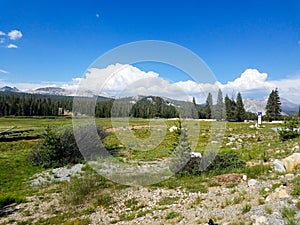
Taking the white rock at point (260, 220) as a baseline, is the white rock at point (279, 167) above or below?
above

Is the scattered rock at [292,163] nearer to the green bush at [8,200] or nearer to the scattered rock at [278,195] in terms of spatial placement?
the scattered rock at [278,195]

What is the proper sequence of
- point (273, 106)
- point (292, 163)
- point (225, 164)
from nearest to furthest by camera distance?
point (292, 163) → point (225, 164) → point (273, 106)

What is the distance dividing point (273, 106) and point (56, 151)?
205 feet

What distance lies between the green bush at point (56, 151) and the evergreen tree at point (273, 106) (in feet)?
193

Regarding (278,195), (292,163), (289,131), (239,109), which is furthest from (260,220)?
(239,109)

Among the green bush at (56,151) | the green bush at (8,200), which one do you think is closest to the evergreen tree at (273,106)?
the green bush at (56,151)

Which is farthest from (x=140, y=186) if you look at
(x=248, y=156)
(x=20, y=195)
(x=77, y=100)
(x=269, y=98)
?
(x=269, y=98)

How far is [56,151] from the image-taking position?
23.4 metres

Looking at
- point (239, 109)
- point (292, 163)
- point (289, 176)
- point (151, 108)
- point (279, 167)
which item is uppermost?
point (239, 109)

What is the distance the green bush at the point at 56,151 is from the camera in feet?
75.9

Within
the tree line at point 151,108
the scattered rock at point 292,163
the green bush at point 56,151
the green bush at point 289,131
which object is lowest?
the green bush at point 56,151

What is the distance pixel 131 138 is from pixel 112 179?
541cm

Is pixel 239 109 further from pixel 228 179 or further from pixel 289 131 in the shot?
pixel 228 179

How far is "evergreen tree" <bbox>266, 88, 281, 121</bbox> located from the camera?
7006 centimetres
